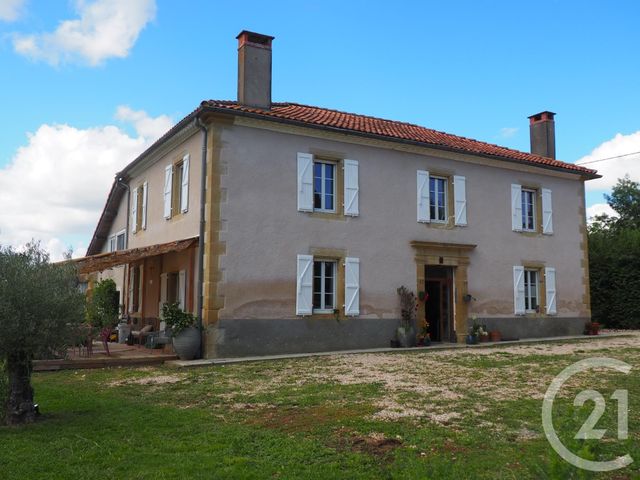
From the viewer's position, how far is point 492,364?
1023 centimetres

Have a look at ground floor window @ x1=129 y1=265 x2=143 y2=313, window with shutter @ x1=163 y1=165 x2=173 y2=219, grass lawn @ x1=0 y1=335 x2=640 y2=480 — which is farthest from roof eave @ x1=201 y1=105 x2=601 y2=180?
ground floor window @ x1=129 y1=265 x2=143 y2=313

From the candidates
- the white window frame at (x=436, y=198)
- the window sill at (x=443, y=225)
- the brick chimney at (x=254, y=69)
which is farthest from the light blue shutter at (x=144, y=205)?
the white window frame at (x=436, y=198)

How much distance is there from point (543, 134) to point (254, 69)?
34.1 ft

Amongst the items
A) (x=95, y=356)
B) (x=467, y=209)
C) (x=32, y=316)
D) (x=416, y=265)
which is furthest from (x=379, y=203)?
(x=32, y=316)

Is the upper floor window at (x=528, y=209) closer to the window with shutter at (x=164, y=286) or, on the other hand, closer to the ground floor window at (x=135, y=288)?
the window with shutter at (x=164, y=286)

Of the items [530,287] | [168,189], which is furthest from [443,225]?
[168,189]

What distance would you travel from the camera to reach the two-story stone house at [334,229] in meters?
12.0

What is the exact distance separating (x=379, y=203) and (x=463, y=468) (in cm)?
982

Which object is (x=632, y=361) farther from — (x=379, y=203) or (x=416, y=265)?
(x=379, y=203)

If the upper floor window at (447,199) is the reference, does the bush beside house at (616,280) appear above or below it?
below

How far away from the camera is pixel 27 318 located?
19.5 ft

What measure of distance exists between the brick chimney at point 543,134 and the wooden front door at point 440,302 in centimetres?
636

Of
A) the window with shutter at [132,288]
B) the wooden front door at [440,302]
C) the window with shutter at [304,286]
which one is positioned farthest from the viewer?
the window with shutter at [132,288]

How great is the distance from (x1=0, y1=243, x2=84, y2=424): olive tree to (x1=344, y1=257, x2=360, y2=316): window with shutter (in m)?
7.42
